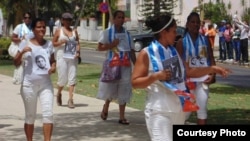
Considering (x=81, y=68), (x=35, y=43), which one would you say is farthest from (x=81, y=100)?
(x=81, y=68)

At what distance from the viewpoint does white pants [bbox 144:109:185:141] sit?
632 cm

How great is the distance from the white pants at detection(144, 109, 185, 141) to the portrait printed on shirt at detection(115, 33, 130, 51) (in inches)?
185

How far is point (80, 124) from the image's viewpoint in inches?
436

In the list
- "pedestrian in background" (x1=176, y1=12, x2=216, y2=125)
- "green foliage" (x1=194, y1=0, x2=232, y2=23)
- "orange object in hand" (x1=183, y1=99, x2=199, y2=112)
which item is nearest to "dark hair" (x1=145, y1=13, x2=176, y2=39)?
"orange object in hand" (x1=183, y1=99, x2=199, y2=112)

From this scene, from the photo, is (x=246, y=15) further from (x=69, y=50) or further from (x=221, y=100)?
(x=69, y=50)

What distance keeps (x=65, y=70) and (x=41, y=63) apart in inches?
172

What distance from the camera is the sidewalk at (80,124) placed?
9.86 metres

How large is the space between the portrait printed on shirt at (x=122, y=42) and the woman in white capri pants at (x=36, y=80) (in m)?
2.40

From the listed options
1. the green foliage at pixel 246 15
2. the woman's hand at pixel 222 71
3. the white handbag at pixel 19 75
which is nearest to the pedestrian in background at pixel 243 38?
the green foliage at pixel 246 15

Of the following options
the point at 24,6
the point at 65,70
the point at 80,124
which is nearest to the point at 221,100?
the point at 65,70

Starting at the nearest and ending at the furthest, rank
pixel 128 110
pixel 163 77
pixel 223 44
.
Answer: pixel 163 77 → pixel 128 110 → pixel 223 44

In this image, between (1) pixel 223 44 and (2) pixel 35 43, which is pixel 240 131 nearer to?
(2) pixel 35 43

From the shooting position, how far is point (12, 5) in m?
30.4

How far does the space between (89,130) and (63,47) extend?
120 inches
